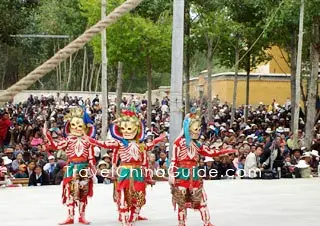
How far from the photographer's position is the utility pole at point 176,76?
13.7 metres

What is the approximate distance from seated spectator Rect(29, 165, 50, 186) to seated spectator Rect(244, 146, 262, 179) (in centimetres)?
454

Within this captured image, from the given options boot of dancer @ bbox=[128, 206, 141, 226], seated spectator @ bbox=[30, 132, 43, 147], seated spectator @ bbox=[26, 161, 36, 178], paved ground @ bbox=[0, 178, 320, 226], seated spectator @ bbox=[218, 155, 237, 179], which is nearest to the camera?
boot of dancer @ bbox=[128, 206, 141, 226]

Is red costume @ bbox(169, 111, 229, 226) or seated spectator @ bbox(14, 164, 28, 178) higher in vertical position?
red costume @ bbox(169, 111, 229, 226)

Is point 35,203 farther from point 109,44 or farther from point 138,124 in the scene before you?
point 109,44

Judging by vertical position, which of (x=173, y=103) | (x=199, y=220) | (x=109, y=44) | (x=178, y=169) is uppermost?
(x=109, y=44)

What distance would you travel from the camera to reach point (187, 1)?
2614 centimetres

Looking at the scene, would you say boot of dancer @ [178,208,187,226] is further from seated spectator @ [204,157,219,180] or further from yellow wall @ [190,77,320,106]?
yellow wall @ [190,77,320,106]

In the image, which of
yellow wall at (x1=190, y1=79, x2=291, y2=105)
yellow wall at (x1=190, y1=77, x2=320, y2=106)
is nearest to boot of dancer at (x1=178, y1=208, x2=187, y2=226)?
yellow wall at (x1=190, y1=77, x2=320, y2=106)

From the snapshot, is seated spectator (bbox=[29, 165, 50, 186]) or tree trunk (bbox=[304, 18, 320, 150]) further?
tree trunk (bbox=[304, 18, 320, 150])

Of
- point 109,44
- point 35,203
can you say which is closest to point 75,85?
point 109,44

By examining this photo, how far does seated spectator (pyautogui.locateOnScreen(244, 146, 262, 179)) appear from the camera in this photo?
17781mm

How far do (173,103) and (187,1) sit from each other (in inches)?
507

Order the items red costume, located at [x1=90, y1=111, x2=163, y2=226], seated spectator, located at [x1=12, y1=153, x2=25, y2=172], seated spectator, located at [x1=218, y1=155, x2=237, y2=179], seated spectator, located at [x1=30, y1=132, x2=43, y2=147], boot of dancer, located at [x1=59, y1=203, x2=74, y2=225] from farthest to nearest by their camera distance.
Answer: seated spectator, located at [x1=30, y1=132, x2=43, y2=147] < seated spectator, located at [x1=218, y1=155, x2=237, y2=179] < seated spectator, located at [x1=12, y1=153, x2=25, y2=172] < boot of dancer, located at [x1=59, y1=203, x2=74, y2=225] < red costume, located at [x1=90, y1=111, x2=163, y2=226]

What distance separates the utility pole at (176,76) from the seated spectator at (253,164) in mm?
4175
